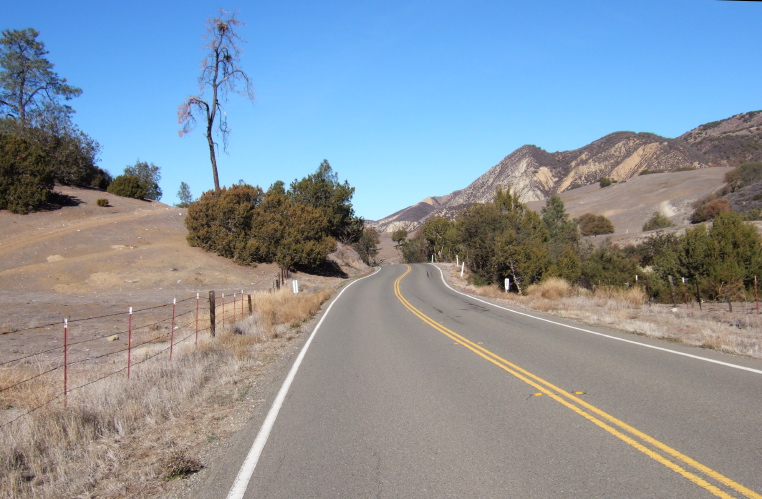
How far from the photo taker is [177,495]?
445cm

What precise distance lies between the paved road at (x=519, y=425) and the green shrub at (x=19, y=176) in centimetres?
4088

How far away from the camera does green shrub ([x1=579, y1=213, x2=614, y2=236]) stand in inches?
3258

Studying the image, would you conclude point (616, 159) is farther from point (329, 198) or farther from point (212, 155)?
point (212, 155)

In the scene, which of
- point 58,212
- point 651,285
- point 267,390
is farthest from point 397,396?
point 58,212

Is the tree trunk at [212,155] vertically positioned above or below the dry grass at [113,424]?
above

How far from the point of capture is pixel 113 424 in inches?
255

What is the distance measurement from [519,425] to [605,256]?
43.7 metres

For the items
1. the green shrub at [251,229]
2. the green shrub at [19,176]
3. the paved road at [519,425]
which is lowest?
the paved road at [519,425]

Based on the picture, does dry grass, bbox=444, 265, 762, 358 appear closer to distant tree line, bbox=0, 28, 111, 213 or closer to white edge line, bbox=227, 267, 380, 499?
white edge line, bbox=227, 267, 380, 499

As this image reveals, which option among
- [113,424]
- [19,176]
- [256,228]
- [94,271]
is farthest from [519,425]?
[19,176]

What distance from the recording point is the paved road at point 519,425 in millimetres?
4352

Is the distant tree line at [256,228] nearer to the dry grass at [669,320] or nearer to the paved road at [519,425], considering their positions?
the dry grass at [669,320]

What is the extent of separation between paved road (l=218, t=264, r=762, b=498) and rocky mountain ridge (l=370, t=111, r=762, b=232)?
12531 cm

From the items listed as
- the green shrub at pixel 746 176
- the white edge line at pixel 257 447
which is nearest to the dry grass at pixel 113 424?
the white edge line at pixel 257 447
